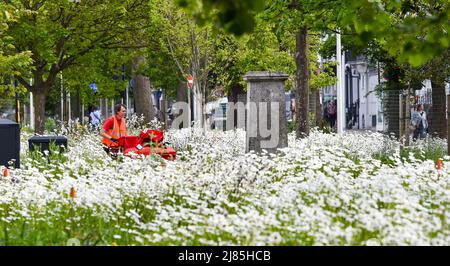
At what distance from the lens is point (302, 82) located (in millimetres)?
25672

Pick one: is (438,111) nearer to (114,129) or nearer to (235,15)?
(114,129)

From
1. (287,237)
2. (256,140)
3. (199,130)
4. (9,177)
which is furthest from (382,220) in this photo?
(199,130)

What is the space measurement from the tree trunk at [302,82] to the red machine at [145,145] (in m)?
6.25

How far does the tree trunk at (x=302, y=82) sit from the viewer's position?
25609 mm

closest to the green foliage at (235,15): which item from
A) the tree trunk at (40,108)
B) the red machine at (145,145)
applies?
the red machine at (145,145)

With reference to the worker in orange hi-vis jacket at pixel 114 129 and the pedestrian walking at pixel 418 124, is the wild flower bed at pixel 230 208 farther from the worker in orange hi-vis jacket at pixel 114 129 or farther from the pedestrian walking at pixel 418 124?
the pedestrian walking at pixel 418 124

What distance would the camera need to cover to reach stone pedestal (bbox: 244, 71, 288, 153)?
19797 mm

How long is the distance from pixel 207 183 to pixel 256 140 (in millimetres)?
7989

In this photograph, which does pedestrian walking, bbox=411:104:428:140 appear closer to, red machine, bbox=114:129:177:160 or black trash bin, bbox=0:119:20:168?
red machine, bbox=114:129:177:160

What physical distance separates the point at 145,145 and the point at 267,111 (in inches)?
87.0

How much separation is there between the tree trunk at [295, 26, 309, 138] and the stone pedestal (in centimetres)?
568

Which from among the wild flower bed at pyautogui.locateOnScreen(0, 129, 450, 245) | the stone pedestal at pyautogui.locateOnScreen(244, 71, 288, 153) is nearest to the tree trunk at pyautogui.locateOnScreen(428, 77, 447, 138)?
the stone pedestal at pyautogui.locateOnScreen(244, 71, 288, 153)

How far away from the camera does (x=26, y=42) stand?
33.5m
